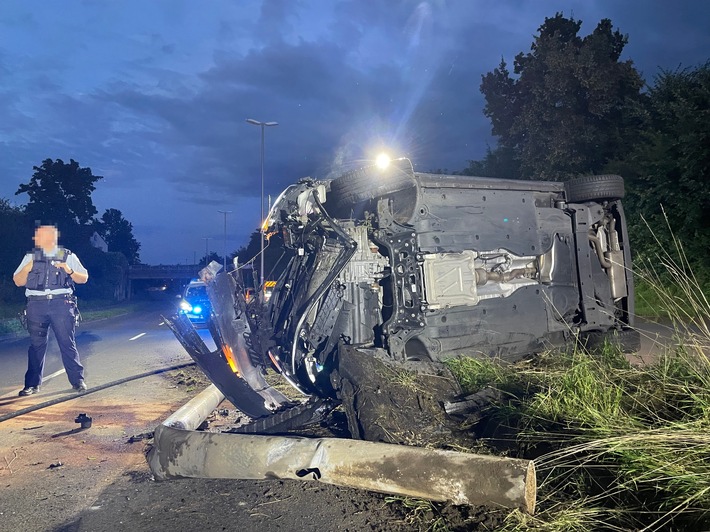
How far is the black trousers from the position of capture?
20.6ft

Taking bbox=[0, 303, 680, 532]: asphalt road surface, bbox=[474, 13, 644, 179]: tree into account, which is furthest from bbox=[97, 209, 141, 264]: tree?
bbox=[0, 303, 680, 532]: asphalt road surface

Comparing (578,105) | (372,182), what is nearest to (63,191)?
(578,105)

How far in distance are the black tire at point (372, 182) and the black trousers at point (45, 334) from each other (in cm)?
408

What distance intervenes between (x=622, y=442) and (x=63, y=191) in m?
52.2

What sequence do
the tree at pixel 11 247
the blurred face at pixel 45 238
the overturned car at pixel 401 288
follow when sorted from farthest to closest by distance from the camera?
the tree at pixel 11 247
the blurred face at pixel 45 238
the overturned car at pixel 401 288

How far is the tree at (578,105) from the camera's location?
1716 centimetres

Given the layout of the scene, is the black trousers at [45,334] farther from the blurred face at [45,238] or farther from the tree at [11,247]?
the tree at [11,247]

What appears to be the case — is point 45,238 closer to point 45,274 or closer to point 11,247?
point 45,274

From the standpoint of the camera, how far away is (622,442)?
2.33m

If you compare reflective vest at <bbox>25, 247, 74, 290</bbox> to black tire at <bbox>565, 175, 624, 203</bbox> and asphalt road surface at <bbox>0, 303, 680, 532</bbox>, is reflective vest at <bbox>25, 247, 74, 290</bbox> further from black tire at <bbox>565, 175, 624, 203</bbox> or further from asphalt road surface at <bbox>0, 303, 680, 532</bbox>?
black tire at <bbox>565, 175, 624, 203</bbox>

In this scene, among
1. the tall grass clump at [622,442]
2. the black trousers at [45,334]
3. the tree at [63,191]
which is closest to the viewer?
the tall grass clump at [622,442]

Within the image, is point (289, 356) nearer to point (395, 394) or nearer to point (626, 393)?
point (395, 394)

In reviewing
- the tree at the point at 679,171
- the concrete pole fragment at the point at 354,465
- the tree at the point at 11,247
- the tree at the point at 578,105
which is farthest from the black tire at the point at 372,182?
the tree at the point at 11,247

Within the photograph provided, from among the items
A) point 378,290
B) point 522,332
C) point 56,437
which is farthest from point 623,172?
point 56,437
